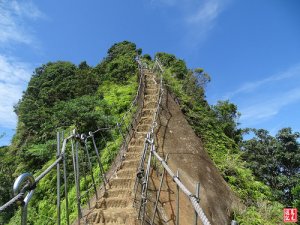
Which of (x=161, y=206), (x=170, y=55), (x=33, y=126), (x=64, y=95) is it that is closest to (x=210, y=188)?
(x=161, y=206)

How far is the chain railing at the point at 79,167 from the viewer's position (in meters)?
2.39

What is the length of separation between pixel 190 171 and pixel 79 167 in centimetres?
389

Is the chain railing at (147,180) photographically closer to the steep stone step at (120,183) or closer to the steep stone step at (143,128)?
the steep stone step at (143,128)

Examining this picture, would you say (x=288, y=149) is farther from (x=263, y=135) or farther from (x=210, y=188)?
(x=210, y=188)

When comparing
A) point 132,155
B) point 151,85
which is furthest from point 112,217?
point 151,85

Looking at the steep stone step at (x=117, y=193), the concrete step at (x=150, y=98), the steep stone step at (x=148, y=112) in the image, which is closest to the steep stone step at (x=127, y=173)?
the steep stone step at (x=117, y=193)

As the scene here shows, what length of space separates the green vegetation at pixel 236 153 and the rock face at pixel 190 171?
0.71 meters

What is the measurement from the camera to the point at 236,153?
13703 millimetres

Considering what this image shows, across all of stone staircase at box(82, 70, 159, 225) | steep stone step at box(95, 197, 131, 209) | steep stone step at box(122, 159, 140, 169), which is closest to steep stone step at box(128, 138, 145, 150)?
stone staircase at box(82, 70, 159, 225)

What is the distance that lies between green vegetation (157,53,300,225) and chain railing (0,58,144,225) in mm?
2693

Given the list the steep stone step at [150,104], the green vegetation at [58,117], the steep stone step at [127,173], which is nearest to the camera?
the steep stone step at [127,173]

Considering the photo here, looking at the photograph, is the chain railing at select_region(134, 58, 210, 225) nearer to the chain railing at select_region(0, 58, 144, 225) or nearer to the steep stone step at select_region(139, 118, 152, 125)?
the steep stone step at select_region(139, 118, 152, 125)

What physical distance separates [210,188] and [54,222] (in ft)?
17.8

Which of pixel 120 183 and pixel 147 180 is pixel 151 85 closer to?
pixel 120 183
